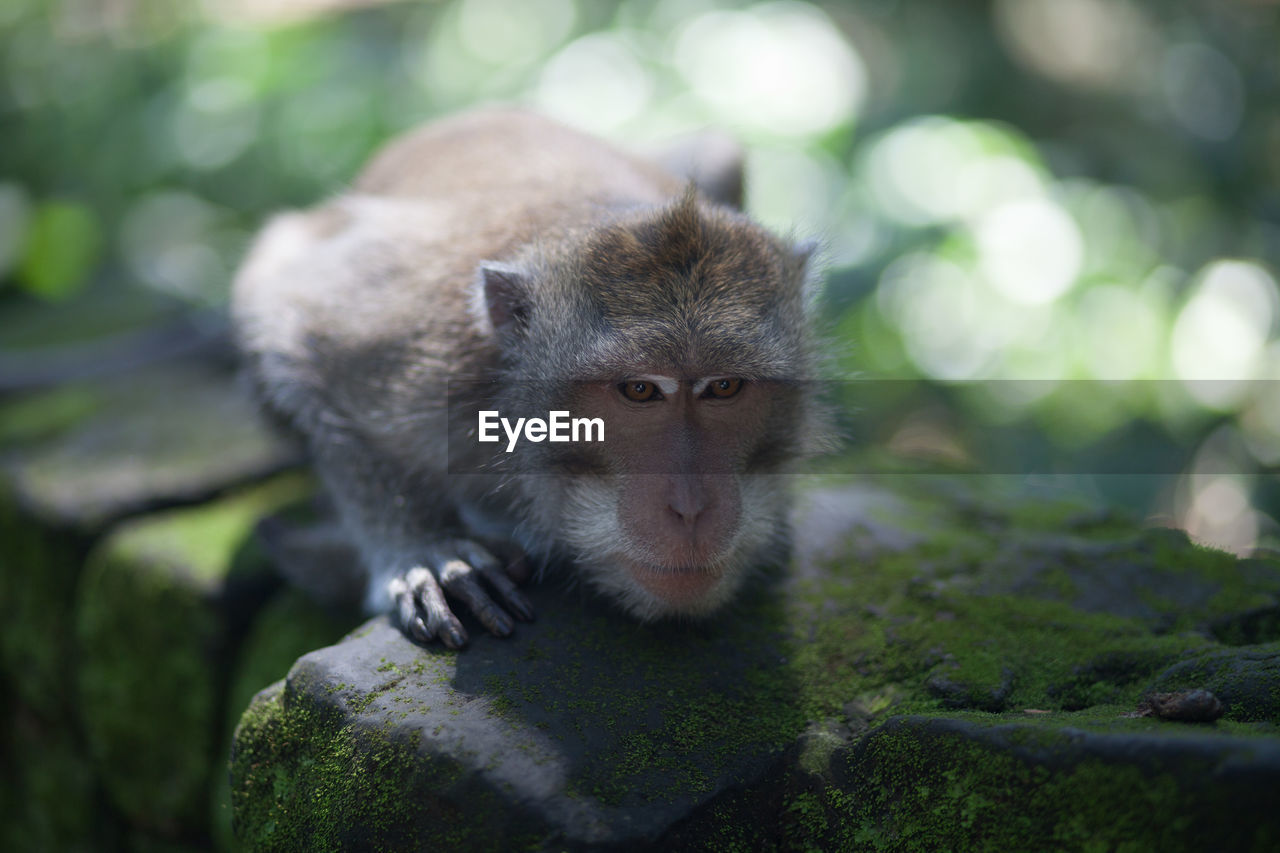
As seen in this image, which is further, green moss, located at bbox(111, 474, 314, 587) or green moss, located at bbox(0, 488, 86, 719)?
green moss, located at bbox(0, 488, 86, 719)

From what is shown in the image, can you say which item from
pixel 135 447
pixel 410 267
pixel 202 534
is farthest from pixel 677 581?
pixel 135 447

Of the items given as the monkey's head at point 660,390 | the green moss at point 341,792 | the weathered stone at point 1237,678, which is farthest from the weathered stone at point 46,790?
the weathered stone at point 1237,678

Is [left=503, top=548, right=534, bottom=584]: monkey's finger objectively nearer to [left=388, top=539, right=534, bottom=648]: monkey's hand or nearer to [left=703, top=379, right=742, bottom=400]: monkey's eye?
[left=388, top=539, right=534, bottom=648]: monkey's hand

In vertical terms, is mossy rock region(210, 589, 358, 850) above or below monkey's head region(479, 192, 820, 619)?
below

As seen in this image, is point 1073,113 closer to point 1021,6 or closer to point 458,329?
point 1021,6

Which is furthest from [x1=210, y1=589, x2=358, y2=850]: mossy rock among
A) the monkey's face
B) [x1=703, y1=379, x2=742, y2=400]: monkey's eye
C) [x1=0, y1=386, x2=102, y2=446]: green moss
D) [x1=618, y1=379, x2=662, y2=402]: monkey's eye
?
[x1=0, y1=386, x2=102, y2=446]: green moss

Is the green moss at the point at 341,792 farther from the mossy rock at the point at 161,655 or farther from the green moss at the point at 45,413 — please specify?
the green moss at the point at 45,413

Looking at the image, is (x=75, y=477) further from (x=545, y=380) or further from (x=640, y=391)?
(x=640, y=391)
